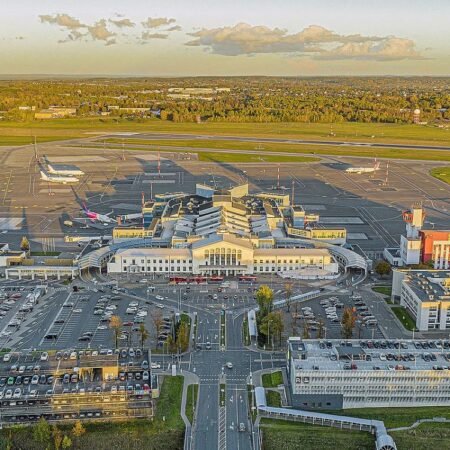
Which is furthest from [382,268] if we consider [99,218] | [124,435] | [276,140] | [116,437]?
[276,140]

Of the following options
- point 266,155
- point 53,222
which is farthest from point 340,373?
point 266,155

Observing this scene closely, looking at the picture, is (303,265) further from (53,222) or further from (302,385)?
(53,222)

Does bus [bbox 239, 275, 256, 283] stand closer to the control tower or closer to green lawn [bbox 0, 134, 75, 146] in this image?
the control tower

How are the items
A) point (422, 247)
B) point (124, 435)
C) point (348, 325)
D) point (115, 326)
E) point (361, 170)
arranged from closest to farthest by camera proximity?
point (124, 435)
point (115, 326)
point (348, 325)
point (422, 247)
point (361, 170)

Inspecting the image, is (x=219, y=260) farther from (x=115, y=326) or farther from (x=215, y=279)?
(x=115, y=326)

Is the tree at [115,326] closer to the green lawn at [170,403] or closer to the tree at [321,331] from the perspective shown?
the green lawn at [170,403]

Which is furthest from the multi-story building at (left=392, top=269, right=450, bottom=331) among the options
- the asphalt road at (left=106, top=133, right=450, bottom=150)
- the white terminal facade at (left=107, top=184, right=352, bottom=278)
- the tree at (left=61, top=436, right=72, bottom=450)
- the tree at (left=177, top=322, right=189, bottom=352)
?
the asphalt road at (left=106, top=133, right=450, bottom=150)

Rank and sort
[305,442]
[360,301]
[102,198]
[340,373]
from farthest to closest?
1. [102,198]
2. [360,301]
3. [340,373]
4. [305,442]

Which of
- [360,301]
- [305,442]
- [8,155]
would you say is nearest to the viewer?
[305,442]
